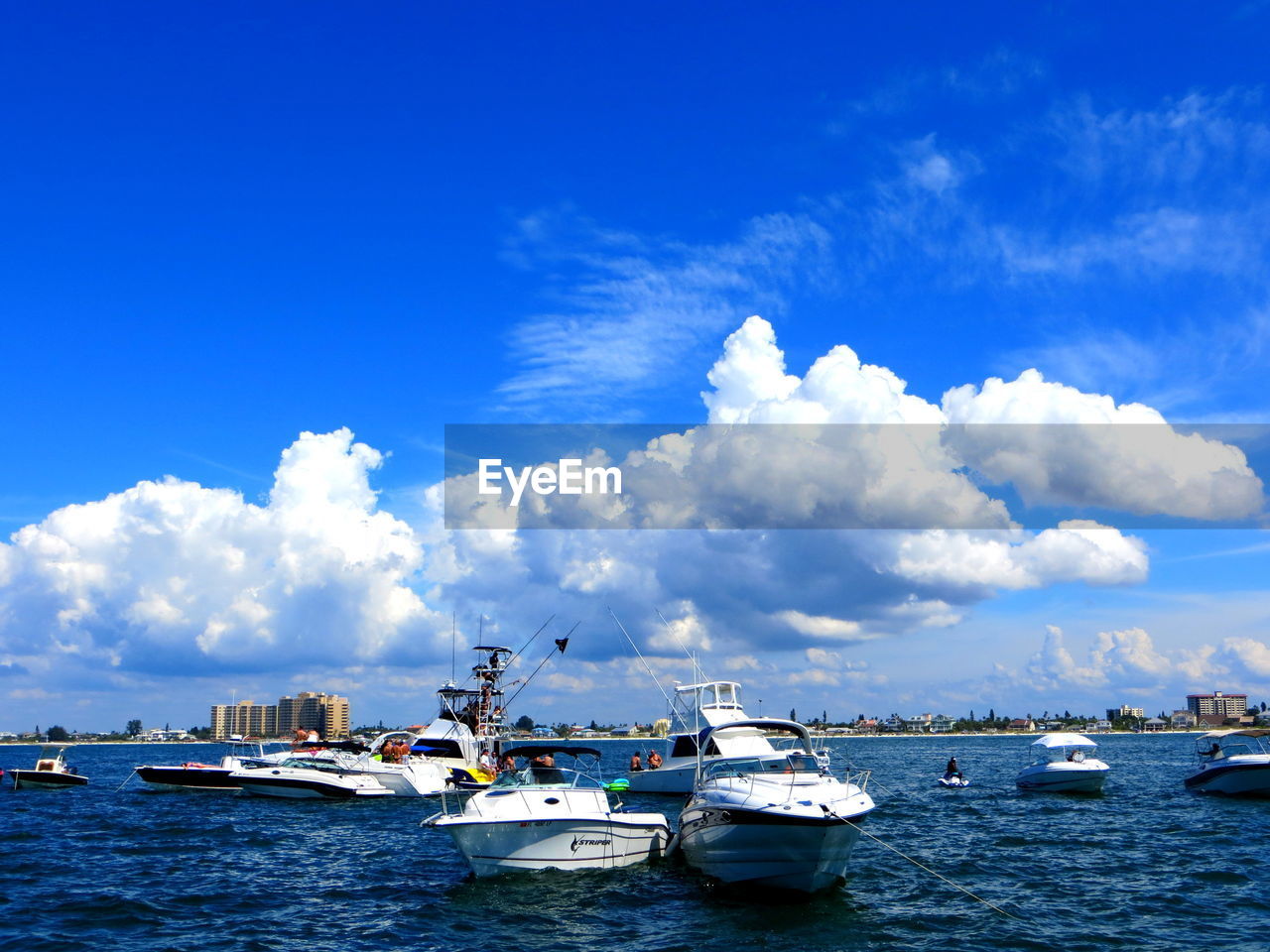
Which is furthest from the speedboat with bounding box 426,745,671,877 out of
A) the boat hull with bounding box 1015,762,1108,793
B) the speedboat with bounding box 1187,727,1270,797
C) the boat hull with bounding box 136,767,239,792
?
the speedboat with bounding box 1187,727,1270,797

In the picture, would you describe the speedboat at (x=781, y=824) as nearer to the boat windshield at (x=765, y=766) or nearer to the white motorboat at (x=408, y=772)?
the boat windshield at (x=765, y=766)

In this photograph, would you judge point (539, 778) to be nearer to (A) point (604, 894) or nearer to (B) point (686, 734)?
(A) point (604, 894)

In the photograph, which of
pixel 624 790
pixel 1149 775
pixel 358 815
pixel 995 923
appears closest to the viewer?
pixel 995 923

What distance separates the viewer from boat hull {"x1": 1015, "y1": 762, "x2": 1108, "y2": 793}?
56625mm

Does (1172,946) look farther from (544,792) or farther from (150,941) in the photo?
(150,941)

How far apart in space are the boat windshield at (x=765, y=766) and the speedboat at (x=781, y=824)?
0.11 feet

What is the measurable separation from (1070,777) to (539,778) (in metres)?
41.4

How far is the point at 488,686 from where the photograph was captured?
6303 cm

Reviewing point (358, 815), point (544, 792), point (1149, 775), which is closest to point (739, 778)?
point (544, 792)

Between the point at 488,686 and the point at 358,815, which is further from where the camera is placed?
the point at 488,686

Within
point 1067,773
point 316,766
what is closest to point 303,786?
point 316,766

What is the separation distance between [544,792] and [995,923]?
38.8ft

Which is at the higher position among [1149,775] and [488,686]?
[488,686]

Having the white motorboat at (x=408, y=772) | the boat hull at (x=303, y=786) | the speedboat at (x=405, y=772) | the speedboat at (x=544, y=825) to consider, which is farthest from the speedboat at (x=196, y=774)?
the speedboat at (x=544, y=825)
